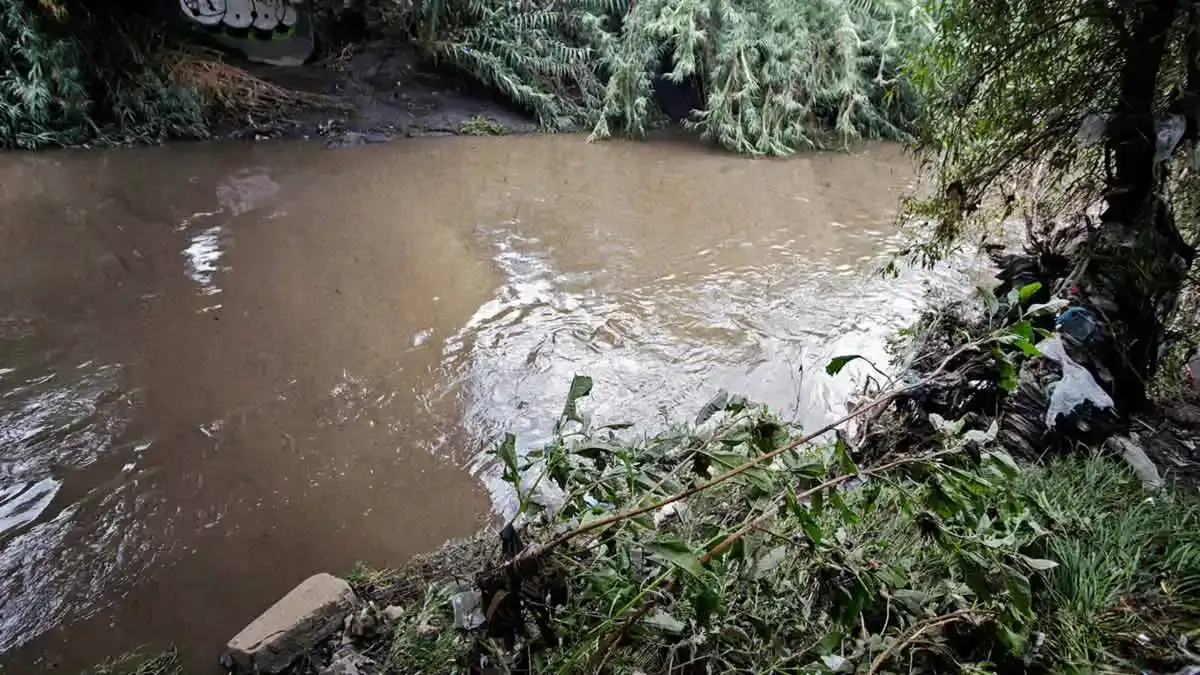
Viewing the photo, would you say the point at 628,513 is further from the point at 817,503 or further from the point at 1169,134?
the point at 1169,134

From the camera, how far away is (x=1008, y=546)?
1.53 meters

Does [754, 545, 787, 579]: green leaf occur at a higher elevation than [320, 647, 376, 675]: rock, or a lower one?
higher

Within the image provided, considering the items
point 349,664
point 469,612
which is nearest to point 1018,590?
point 469,612

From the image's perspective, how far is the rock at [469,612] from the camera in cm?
163

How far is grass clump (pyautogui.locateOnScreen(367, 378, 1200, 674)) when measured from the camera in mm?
1449

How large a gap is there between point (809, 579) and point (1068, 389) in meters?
1.30

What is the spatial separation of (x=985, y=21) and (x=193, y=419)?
354 centimetres

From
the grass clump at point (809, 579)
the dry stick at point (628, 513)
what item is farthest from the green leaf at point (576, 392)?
the dry stick at point (628, 513)

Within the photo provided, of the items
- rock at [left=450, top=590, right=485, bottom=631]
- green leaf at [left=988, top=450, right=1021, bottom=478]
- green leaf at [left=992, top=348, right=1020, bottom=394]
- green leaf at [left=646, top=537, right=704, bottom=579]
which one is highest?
green leaf at [left=992, top=348, right=1020, bottom=394]

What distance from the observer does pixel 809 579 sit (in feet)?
5.49

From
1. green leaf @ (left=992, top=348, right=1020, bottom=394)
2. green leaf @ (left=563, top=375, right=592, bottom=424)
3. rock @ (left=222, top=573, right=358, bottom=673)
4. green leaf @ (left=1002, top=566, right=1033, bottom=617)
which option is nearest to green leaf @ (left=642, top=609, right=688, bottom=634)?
green leaf @ (left=563, top=375, right=592, bottom=424)

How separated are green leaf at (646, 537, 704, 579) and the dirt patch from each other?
25.4 feet

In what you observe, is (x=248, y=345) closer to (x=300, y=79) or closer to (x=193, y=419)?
(x=193, y=419)

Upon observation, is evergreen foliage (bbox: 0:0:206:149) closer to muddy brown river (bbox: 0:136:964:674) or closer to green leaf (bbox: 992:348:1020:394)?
muddy brown river (bbox: 0:136:964:674)
